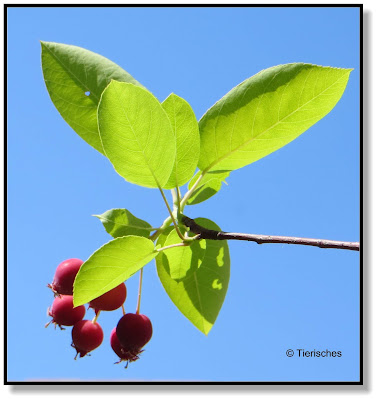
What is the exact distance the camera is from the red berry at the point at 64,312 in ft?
3.22

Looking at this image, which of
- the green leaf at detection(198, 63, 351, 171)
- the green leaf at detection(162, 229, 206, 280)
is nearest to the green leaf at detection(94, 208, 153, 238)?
the green leaf at detection(162, 229, 206, 280)

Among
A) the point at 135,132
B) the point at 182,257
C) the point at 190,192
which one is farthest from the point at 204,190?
the point at 135,132

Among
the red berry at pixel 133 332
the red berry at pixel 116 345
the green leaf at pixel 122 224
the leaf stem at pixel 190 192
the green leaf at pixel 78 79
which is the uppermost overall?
the green leaf at pixel 78 79

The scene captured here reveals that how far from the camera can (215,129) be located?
2.73 ft

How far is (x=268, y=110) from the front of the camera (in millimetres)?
784

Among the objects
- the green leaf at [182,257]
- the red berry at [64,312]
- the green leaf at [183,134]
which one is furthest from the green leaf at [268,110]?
the red berry at [64,312]

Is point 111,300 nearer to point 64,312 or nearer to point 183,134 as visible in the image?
point 64,312

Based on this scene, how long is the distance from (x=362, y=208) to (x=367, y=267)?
123mm

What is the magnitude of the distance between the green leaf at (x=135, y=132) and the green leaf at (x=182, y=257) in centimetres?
13

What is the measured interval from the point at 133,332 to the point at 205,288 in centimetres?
18

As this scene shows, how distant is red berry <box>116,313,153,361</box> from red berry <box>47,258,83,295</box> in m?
0.13

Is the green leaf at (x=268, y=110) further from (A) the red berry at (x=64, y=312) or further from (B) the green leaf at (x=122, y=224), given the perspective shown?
(A) the red berry at (x=64, y=312)

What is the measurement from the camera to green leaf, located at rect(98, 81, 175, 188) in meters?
0.69

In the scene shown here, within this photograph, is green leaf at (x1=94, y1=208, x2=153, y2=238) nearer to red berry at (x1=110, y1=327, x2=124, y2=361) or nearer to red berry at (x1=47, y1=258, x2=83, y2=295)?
red berry at (x1=47, y1=258, x2=83, y2=295)
